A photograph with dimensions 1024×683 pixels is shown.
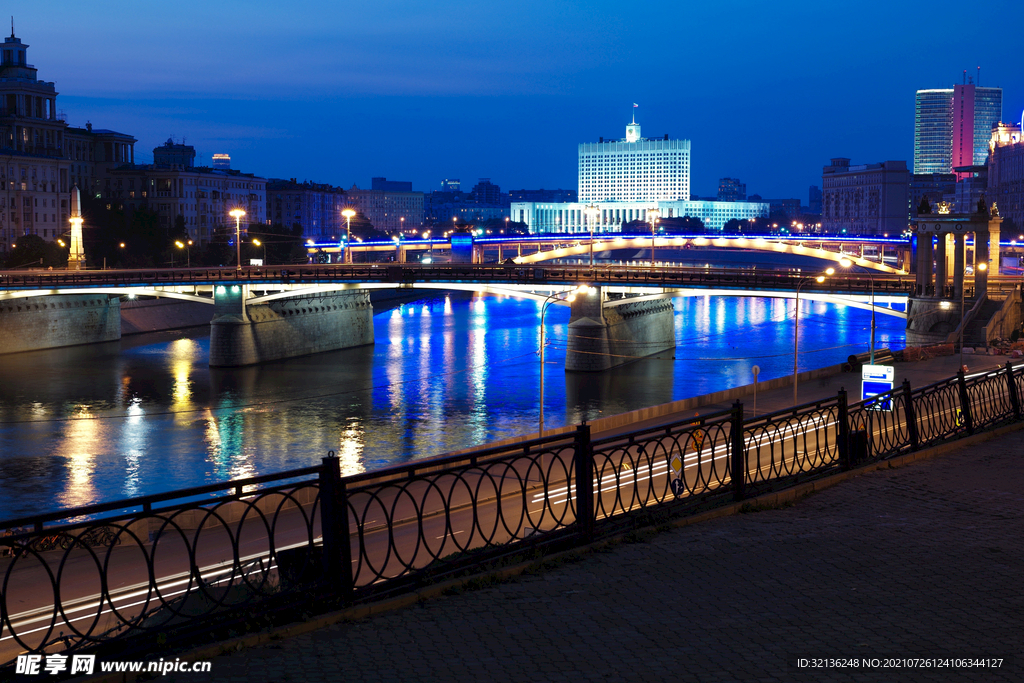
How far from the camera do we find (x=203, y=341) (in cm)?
6369

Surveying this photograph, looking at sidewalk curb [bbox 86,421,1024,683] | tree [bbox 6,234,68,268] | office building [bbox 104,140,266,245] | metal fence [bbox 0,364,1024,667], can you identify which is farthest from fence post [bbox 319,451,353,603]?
office building [bbox 104,140,266,245]

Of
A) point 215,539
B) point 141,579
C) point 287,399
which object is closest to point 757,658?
point 141,579

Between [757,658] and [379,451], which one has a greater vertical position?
[757,658]

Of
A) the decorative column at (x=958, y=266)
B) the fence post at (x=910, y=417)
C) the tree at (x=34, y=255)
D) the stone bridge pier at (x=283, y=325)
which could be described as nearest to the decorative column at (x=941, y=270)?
the decorative column at (x=958, y=266)

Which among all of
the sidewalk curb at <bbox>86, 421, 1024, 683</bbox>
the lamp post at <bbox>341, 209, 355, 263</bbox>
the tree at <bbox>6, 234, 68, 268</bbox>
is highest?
the lamp post at <bbox>341, 209, 355, 263</bbox>

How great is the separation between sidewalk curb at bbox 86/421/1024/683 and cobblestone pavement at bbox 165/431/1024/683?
0.07 m

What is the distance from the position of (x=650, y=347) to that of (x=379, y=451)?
29088mm

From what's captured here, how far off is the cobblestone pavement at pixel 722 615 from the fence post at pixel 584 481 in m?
0.24

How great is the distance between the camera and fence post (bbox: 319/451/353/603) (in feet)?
20.7

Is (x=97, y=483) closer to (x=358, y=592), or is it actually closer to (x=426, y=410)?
(x=426, y=410)

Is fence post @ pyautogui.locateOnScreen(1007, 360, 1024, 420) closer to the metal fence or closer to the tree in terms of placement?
the metal fence

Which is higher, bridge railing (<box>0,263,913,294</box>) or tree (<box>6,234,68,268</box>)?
tree (<box>6,234,68,268</box>)

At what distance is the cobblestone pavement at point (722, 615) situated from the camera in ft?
18.0

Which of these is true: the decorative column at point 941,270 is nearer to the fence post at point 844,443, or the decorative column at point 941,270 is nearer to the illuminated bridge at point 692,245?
the illuminated bridge at point 692,245
